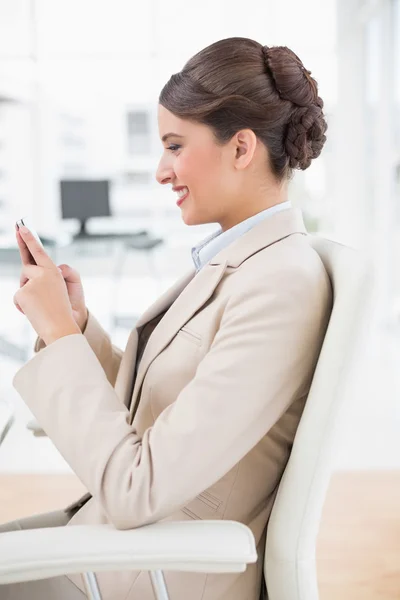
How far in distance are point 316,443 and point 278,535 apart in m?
0.13

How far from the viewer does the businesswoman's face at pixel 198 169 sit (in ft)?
3.79

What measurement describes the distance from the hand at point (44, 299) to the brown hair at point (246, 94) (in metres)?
0.28

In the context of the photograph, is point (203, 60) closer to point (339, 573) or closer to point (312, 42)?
point (339, 573)

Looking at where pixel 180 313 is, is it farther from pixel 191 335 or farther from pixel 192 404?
pixel 192 404

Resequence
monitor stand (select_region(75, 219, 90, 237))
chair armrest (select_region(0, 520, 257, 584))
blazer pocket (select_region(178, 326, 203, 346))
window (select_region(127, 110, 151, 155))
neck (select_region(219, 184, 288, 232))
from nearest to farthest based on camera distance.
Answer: chair armrest (select_region(0, 520, 257, 584)) → blazer pocket (select_region(178, 326, 203, 346)) → neck (select_region(219, 184, 288, 232)) → monitor stand (select_region(75, 219, 90, 237)) → window (select_region(127, 110, 151, 155))

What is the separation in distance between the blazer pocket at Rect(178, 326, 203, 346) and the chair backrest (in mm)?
175

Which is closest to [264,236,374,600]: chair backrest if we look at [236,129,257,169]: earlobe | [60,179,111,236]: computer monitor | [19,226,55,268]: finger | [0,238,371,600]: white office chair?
[0,238,371,600]: white office chair

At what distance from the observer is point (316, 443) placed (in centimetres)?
98

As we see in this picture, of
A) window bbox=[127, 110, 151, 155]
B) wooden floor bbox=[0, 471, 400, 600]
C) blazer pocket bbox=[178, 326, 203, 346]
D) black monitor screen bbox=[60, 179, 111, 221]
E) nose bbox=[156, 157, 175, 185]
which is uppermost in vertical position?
nose bbox=[156, 157, 175, 185]

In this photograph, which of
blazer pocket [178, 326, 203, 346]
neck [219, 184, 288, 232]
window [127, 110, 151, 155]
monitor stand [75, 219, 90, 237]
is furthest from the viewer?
window [127, 110, 151, 155]

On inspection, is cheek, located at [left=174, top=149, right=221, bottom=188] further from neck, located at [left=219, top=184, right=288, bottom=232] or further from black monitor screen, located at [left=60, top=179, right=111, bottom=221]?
black monitor screen, located at [left=60, top=179, right=111, bottom=221]

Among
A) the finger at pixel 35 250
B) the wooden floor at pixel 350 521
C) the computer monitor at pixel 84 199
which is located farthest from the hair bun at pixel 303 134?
the computer monitor at pixel 84 199

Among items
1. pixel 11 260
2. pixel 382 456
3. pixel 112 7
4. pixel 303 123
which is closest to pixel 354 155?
pixel 112 7

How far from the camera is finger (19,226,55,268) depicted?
3.68 feet
